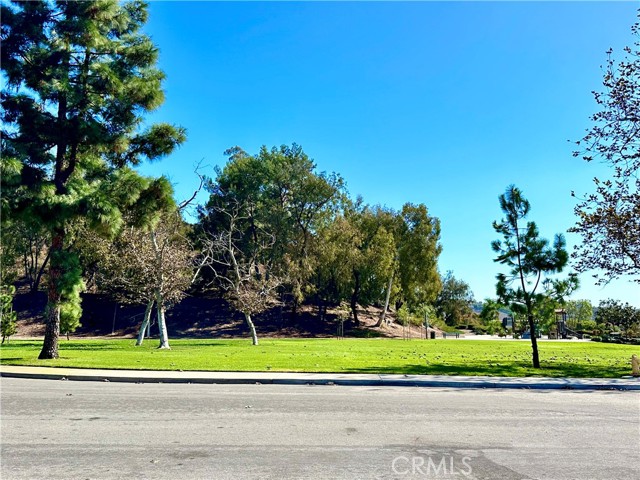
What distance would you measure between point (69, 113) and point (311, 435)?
59.5 feet

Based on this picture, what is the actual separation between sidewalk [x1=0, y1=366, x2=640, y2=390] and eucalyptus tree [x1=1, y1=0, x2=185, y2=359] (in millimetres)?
5534

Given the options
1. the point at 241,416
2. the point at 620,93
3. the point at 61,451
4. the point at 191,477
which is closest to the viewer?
the point at 191,477

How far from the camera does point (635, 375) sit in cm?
1565

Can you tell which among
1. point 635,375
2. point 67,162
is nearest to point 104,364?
point 67,162

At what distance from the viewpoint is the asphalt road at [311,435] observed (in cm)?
544

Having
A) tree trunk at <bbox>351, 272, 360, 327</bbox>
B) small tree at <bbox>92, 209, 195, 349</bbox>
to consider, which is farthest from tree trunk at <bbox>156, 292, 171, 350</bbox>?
tree trunk at <bbox>351, 272, 360, 327</bbox>

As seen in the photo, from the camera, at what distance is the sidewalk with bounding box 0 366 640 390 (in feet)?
42.7

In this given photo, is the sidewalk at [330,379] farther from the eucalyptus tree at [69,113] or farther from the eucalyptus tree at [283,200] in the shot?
the eucalyptus tree at [283,200]

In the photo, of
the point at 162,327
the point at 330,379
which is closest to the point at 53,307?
the point at 162,327

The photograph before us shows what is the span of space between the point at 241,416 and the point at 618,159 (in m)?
17.3

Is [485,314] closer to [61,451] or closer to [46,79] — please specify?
[61,451]

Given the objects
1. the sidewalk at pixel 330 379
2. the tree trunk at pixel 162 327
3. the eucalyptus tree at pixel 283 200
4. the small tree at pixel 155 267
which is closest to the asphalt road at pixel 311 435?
the sidewalk at pixel 330 379

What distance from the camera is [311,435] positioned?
22.9 ft

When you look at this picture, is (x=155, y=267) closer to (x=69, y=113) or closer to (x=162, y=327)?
(x=162, y=327)
